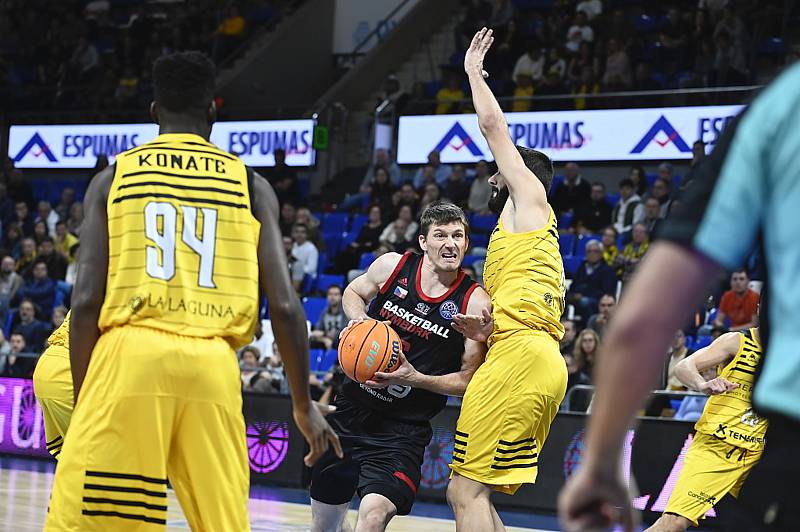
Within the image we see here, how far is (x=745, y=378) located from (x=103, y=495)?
13.7ft

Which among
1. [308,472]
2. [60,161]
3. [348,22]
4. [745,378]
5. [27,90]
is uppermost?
[348,22]

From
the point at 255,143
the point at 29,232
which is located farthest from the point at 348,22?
the point at 29,232

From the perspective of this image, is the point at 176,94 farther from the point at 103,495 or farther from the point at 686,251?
the point at 686,251

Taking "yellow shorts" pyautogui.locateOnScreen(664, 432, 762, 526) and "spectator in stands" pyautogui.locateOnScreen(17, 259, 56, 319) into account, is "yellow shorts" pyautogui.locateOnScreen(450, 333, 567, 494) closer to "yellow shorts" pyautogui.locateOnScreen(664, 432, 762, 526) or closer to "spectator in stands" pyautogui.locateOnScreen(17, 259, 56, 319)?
"yellow shorts" pyautogui.locateOnScreen(664, 432, 762, 526)

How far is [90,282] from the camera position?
3549 mm

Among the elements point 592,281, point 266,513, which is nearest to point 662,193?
point 592,281

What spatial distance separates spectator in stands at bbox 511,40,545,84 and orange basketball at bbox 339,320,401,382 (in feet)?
39.6

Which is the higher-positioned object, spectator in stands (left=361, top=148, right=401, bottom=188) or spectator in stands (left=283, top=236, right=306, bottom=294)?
spectator in stands (left=361, top=148, right=401, bottom=188)

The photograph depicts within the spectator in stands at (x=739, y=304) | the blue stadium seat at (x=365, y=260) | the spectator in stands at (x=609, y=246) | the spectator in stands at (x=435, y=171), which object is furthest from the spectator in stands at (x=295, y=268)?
the spectator in stands at (x=739, y=304)

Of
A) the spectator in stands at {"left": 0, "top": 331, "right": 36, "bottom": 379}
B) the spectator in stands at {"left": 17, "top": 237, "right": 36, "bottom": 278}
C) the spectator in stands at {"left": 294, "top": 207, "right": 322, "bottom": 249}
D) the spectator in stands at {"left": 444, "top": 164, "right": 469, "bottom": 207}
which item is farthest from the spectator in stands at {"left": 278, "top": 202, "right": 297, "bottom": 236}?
the spectator in stands at {"left": 0, "top": 331, "right": 36, "bottom": 379}

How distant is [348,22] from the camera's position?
22531 millimetres

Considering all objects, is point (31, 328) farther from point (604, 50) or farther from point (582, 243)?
point (604, 50)

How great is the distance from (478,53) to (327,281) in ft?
31.3

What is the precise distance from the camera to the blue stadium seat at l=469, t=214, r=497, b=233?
15.1m
